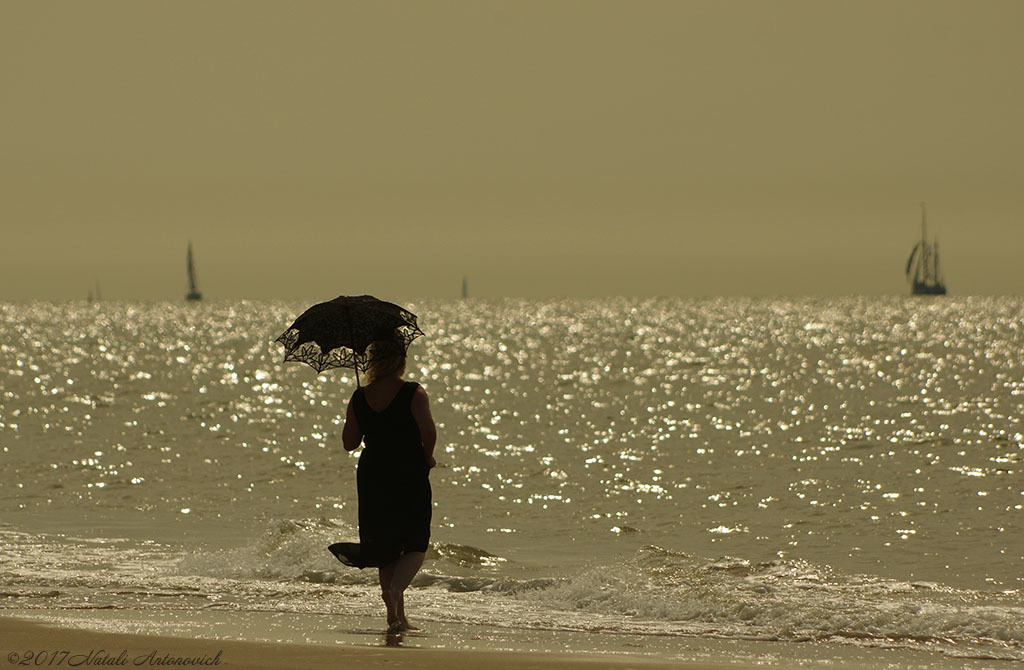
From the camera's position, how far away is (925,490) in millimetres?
20656

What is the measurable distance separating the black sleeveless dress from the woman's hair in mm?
134

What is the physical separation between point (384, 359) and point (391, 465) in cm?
71

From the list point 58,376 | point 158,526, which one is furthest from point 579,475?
point 58,376

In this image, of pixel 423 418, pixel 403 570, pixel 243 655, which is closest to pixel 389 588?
pixel 403 570

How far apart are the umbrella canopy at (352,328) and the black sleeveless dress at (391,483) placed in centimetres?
34

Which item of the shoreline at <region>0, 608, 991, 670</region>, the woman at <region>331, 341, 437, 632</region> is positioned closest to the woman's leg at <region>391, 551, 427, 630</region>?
the woman at <region>331, 341, 437, 632</region>

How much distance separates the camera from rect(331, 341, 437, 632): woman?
8453mm

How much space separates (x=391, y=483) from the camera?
8578mm

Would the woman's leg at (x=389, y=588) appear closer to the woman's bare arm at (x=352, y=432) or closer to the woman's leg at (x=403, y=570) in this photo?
the woman's leg at (x=403, y=570)

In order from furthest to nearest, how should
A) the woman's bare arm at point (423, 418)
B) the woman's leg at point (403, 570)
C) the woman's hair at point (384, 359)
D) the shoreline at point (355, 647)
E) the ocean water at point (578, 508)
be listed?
the ocean water at point (578, 508), the woman's leg at point (403, 570), the woman's hair at point (384, 359), the woman's bare arm at point (423, 418), the shoreline at point (355, 647)

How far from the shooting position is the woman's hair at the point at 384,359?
851 cm

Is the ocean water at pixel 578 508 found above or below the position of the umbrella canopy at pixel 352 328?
below

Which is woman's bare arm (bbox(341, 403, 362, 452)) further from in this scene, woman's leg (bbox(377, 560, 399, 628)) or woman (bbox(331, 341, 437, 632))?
woman's leg (bbox(377, 560, 399, 628))

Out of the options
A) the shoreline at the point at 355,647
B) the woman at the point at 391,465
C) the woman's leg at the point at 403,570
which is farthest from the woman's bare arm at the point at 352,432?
the shoreline at the point at 355,647
